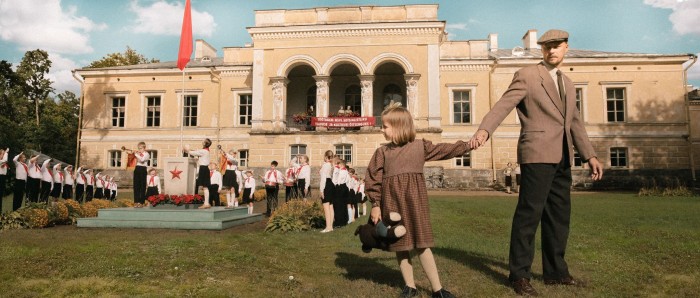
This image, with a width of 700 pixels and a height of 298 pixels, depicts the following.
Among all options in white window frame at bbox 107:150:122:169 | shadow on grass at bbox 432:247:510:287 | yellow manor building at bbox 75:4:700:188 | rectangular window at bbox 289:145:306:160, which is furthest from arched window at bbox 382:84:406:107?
shadow on grass at bbox 432:247:510:287

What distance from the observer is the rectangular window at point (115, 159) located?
109ft

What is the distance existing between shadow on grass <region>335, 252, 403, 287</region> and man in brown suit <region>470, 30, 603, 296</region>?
123 centimetres

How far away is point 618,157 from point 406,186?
30.9 meters

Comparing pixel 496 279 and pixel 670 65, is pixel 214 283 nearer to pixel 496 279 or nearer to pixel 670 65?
pixel 496 279

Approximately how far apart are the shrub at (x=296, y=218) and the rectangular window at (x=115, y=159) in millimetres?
26581

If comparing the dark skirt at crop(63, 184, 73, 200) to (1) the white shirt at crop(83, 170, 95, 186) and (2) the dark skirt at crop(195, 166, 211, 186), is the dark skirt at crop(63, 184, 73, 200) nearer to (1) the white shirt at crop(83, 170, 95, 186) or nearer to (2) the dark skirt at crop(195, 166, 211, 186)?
(1) the white shirt at crop(83, 170, 95, 186)

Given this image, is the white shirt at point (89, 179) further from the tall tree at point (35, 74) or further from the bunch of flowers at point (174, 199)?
the tall tree at point (35, 74)

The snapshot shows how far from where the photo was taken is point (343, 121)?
2775cm

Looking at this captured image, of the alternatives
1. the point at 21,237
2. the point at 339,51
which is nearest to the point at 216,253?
the point at 21,237

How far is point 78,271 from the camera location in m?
5.27

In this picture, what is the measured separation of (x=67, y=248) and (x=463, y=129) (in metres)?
26.4

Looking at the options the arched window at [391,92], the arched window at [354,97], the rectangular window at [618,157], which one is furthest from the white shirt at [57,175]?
the rectangular window at [618,157]

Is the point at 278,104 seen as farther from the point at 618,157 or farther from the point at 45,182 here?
the point at 618,157

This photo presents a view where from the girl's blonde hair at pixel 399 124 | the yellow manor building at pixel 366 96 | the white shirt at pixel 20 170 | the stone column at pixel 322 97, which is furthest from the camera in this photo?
the stone column at pixel 322 97
